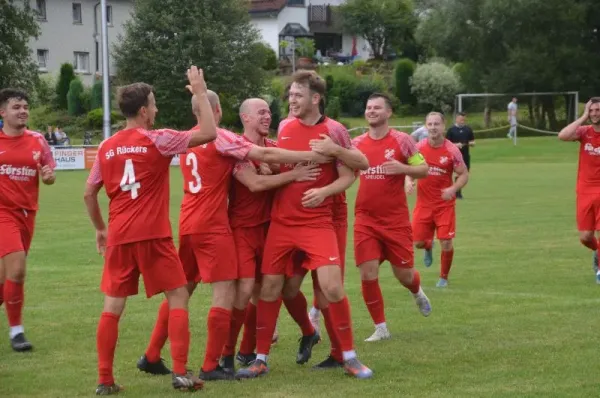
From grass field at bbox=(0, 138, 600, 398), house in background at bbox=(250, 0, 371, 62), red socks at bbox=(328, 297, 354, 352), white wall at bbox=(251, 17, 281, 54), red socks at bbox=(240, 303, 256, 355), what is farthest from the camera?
house in background at bbox=(250, 0, 371, 62)

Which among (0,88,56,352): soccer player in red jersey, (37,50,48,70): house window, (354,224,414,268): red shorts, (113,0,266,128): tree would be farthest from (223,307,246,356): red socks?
(37,50,48,70): house window

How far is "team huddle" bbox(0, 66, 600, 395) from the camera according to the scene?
7.77m

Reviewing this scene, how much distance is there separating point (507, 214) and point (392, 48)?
199 feet

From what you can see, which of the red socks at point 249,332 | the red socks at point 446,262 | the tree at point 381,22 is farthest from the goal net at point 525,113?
the red socks at point 249,332

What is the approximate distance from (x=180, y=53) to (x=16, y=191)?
5227 centimetres

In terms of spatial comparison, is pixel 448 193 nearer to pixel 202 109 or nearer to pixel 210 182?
pixel 210 182

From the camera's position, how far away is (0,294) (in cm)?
1016

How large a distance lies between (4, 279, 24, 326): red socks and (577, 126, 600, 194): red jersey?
7.12 metres

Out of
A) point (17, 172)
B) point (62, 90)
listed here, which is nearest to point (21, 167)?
point (17, 172)

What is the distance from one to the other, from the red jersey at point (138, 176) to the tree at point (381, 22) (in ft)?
243

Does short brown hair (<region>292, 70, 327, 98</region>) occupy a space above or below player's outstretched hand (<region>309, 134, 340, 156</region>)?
above

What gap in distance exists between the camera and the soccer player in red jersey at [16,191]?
9812 millimetres

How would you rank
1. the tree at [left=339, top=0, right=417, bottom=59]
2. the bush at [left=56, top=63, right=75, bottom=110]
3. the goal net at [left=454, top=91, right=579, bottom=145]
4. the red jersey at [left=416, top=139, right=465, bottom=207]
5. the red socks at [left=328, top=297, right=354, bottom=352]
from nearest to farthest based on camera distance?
the red socks at [left=328, top=297, right=354, bottom=352], the red jersey at [left=416, top=139, right=465, bottom=207], the goal net at [left=454, top=91, right=579, bottom=145], the bush at [left=56, top=63, right=75, bottom=110], the tree at [left=339, top=0, right=417, bottom=59]

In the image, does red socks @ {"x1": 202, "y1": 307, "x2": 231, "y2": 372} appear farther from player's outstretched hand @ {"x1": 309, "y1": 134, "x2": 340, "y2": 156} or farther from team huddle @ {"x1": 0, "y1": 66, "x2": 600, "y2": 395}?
player's outstretched hand @ {"x1": 309, "y1": 134, "x2": 340, "y2": 156}
